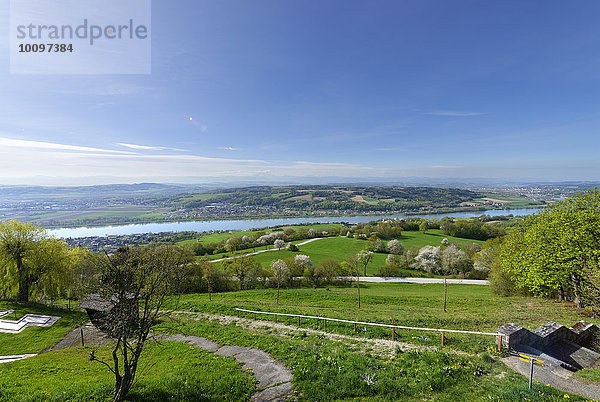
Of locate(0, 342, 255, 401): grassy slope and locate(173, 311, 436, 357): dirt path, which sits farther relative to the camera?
locate(173, 311, 436, 357): dirt path

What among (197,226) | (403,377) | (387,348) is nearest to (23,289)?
(387,348)

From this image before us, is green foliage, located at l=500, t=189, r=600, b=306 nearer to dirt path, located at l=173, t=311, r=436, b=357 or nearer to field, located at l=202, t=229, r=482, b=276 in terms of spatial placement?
dirt path, located at l=173, t=311, r=436, b=357

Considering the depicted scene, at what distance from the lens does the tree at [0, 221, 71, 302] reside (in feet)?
69.5

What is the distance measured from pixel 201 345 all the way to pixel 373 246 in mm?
51643

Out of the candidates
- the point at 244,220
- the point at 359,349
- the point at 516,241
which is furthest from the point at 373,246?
the point at 244,220

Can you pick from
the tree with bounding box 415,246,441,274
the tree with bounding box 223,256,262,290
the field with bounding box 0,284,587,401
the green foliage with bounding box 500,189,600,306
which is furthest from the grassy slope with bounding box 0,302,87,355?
the tree with bounding box 415,246,441,274

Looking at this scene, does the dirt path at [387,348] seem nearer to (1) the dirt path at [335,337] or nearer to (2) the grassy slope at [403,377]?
(1) the dirt path at [335,337]

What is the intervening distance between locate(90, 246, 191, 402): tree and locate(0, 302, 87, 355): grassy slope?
14485mm

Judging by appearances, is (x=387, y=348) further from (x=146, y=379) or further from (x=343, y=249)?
(x=343, y=249)

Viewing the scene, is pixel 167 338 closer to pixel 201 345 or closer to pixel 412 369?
pixel 201 345

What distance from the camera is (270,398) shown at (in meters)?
6.78

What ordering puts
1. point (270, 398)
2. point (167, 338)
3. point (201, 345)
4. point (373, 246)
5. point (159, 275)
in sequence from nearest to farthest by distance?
point (270, 398) → point (159, 275) → point (201, 345) → point (167, 338) → point (373, 246)

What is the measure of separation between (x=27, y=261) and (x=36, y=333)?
947 centimetres

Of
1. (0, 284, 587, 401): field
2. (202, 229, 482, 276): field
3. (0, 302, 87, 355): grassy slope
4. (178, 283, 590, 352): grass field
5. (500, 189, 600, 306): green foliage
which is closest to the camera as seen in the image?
(0, 284, 587, 401): field
